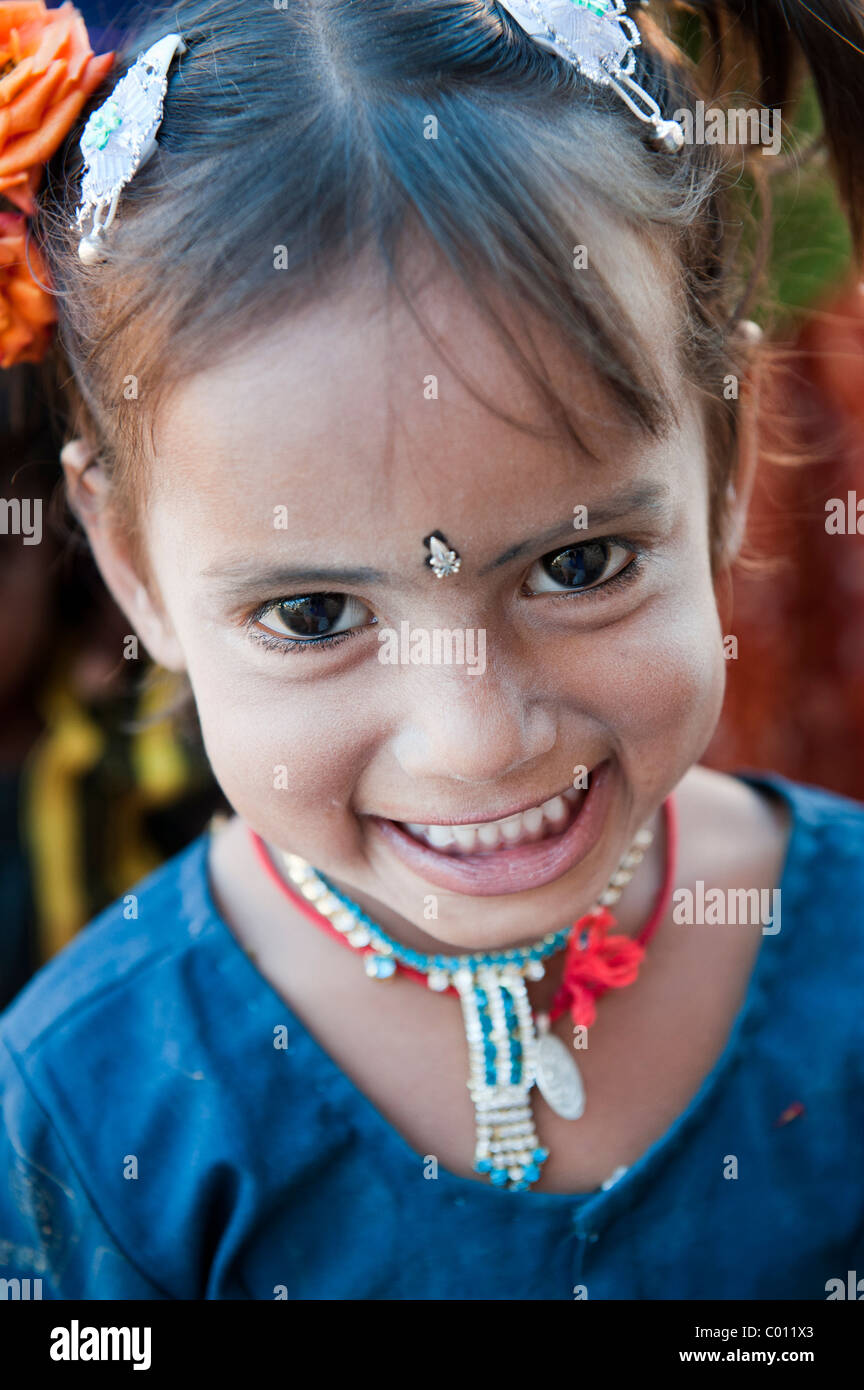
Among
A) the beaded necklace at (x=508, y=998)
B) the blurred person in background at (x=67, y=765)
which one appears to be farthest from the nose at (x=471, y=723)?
the blurred person in background at (x=67, y=765)

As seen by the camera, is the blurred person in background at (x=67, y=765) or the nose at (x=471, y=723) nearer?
the nose at (x=471, y=723)

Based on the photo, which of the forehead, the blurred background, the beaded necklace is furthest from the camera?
the blurred background

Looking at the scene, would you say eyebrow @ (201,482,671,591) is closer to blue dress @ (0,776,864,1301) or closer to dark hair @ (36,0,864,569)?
dark hair @ (36,0,864,569)

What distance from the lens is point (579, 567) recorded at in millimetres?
961

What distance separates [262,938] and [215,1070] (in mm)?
146

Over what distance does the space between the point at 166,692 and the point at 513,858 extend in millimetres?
959

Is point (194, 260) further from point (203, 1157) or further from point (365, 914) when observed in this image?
point (203, 1157)

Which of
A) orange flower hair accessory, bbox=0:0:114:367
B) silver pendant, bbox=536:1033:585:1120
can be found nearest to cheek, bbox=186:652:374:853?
silver pendant, bbox=536:1033:585:1120

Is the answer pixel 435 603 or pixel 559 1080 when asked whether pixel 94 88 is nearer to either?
pixel 435 603

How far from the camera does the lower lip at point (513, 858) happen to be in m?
1.05

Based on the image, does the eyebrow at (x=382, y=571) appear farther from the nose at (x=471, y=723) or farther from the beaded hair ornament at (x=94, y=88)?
the beaded hair ornament at (x=94, y=88)

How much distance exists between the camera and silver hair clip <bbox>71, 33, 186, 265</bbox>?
3.20 ft

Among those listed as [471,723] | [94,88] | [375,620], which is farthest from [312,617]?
[94,88]
